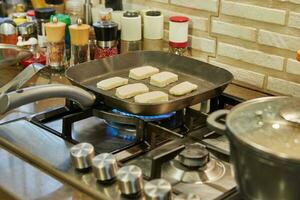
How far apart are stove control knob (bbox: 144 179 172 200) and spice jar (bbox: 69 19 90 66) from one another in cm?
70

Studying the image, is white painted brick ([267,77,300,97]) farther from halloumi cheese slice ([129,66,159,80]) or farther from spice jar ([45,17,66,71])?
spice jar ([45,17,66,71])

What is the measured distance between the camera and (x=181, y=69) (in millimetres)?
1285

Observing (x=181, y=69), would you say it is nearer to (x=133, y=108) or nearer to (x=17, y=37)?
(x=133, y=108)

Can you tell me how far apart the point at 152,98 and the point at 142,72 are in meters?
0.18

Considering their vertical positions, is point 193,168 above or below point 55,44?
below

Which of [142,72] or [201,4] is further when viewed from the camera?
[201,4]

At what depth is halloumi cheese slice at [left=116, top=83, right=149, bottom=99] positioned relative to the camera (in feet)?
3.66

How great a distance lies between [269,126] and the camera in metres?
0.75

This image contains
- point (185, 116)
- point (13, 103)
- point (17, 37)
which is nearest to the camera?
point (13, 103)

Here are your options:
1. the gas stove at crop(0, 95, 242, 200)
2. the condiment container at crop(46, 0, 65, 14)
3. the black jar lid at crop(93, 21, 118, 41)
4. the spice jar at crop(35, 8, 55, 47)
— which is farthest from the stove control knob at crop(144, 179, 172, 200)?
the condiment container at crop(46, 0, 65, 14)

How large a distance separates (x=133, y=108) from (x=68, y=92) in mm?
134

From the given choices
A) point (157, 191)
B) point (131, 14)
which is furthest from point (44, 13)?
point (157, 191)

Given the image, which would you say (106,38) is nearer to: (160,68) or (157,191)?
(160,68)

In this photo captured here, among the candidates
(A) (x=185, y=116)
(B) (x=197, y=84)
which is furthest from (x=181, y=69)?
(A) (x=185, y=116)
